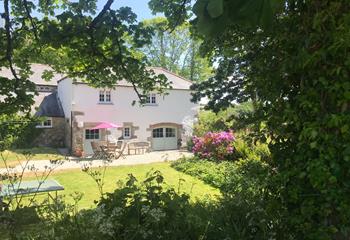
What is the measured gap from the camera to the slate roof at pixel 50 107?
24.0 m

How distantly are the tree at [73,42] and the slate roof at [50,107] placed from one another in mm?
18241

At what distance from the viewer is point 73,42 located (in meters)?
5.74

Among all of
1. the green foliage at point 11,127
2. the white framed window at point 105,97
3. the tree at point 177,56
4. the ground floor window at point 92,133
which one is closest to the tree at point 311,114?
the green foliage at point 11,127

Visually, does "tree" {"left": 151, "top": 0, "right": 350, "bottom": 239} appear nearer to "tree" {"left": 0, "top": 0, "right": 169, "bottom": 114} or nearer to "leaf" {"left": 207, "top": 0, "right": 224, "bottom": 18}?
"leaf" {"left": 207, "top": 0, "right": 224, "bottom": 18}

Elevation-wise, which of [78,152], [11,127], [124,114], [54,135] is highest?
[124,114]

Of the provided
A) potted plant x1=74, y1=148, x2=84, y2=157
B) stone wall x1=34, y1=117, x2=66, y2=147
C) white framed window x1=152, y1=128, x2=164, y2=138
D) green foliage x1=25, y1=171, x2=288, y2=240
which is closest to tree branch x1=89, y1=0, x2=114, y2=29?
green foliage x1=25, y1=171, x2=288, y2=240

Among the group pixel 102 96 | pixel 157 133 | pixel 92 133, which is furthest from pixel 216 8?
pixel 157 133

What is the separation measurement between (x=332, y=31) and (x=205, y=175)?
10.4 meters

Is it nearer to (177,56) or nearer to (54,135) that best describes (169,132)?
(54,135)

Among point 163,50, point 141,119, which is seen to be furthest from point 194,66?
point 141,119

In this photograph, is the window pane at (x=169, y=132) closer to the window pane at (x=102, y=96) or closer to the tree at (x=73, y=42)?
the window pane at (x=102, y=96)

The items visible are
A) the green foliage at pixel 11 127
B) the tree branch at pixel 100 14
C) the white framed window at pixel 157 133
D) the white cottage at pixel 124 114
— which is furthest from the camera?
the white framed window at pixel 157 133

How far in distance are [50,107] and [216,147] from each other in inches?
545

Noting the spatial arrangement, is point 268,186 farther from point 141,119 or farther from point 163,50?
point 163,50
